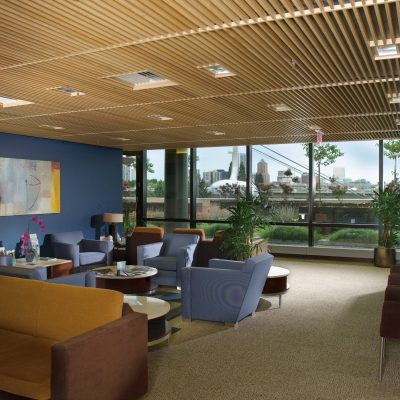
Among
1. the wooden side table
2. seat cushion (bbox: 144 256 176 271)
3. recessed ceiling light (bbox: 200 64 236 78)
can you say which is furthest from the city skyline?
recessed ceiling light (bbox: 200 64 236 78)

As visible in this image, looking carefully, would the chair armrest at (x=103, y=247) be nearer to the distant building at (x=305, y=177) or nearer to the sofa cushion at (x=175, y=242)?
the sofa cushion at (x=175, y=242)

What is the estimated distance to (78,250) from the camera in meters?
8.21

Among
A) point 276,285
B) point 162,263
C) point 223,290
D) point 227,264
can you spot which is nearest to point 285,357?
point 223,290

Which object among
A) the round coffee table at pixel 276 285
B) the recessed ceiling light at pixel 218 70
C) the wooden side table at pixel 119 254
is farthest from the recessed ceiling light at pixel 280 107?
the wooden side table at pixel 119 254

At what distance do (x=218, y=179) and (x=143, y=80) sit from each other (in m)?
7.27

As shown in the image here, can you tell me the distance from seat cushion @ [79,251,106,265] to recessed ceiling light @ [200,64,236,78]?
5018 millimetres

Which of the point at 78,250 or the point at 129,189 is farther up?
the point at 129,189

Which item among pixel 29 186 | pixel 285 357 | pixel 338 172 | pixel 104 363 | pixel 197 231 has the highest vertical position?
pixel 338 172

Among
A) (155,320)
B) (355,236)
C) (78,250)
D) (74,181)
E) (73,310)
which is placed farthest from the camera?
(355,236)

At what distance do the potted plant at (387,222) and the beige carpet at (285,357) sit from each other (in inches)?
120

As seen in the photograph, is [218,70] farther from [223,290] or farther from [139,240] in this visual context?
[139,240]

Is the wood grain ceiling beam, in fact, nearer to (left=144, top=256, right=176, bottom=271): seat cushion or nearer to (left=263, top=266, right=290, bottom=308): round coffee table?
(left=263, top=266, right=290, bottom=308): round coffee table

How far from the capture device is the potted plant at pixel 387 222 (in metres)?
9.33

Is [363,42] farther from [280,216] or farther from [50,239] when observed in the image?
[280,216]
